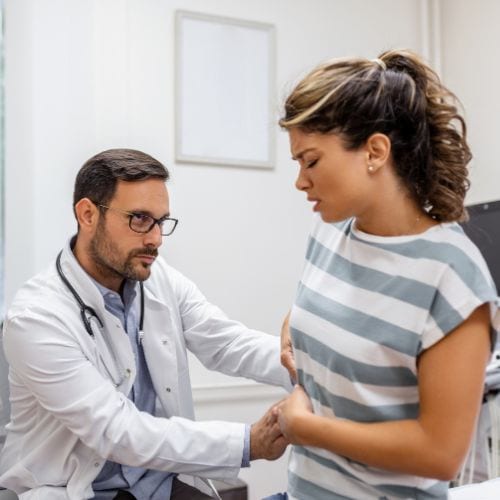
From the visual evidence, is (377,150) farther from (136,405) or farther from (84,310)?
(136,405)

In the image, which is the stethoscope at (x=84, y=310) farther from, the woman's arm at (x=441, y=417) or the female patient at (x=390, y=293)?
the woman's arm at (x=441, y=417)

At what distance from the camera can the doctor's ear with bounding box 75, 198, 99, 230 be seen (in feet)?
5.41

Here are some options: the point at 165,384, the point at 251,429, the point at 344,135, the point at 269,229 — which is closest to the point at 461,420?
the point at 344,135

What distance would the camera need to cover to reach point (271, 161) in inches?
110

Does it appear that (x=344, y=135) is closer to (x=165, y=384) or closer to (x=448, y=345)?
(x=448, y=345)

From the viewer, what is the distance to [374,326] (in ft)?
2.97

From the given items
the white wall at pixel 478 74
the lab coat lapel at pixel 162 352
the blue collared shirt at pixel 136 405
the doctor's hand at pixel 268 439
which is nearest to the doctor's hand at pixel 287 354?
the doctor's hand at pixel 268 439

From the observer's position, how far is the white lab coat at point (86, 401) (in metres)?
1.40

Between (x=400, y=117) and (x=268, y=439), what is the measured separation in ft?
2.34

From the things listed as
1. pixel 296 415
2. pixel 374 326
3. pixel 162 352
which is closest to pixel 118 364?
pixel 162 352

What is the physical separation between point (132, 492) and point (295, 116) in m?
1.00

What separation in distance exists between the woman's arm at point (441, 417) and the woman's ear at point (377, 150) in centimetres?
23

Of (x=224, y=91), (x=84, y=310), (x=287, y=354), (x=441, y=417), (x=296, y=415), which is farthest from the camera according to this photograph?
(x=224, y=91)

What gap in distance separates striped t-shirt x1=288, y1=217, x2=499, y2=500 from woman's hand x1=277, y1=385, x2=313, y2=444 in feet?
0.06
